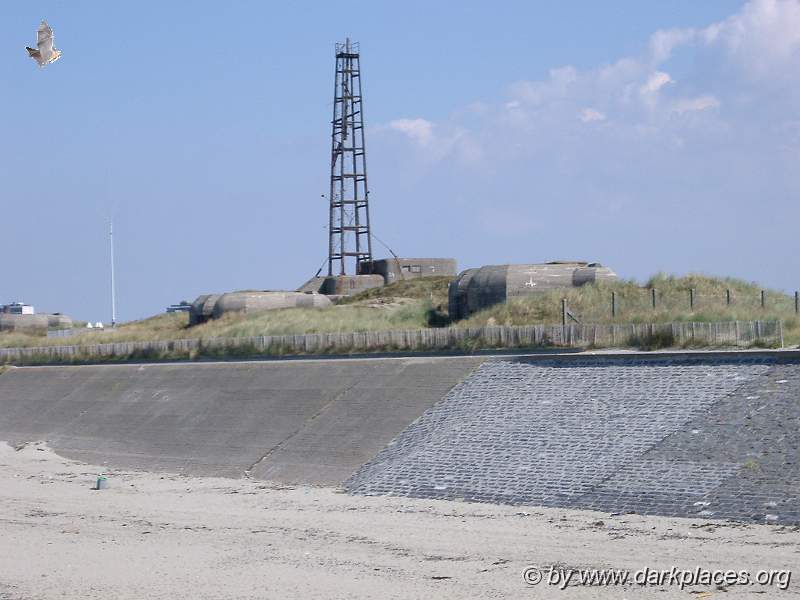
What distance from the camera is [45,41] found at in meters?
21.7

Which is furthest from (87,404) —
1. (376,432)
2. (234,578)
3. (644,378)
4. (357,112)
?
(357,112)

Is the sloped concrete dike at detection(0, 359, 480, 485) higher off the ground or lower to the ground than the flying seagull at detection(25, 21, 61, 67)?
lower

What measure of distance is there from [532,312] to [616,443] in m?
20.0

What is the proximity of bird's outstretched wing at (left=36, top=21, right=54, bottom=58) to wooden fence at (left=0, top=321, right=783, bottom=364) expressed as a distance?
16.7m

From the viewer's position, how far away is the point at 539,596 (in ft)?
45.5

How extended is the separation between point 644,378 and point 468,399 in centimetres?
404

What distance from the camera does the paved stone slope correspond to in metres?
18.7

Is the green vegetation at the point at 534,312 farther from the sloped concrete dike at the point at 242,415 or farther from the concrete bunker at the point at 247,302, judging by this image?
the sloped concrete dike at the point at 242,415

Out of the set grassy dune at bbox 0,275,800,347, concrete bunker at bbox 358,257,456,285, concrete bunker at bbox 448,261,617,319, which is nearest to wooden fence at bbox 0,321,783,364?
grassy dune at bbox 0,275,800,347

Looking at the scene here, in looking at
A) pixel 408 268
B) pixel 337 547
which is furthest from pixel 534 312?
pixel 408 268

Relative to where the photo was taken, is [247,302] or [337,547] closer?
[337,547]

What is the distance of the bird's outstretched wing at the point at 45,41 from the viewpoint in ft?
69.8

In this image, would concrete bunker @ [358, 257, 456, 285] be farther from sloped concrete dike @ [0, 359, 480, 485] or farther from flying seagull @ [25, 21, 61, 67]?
flying seagull @ [25, 21, 61, 67]

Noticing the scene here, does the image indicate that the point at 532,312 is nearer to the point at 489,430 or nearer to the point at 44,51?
the point at 489,430
